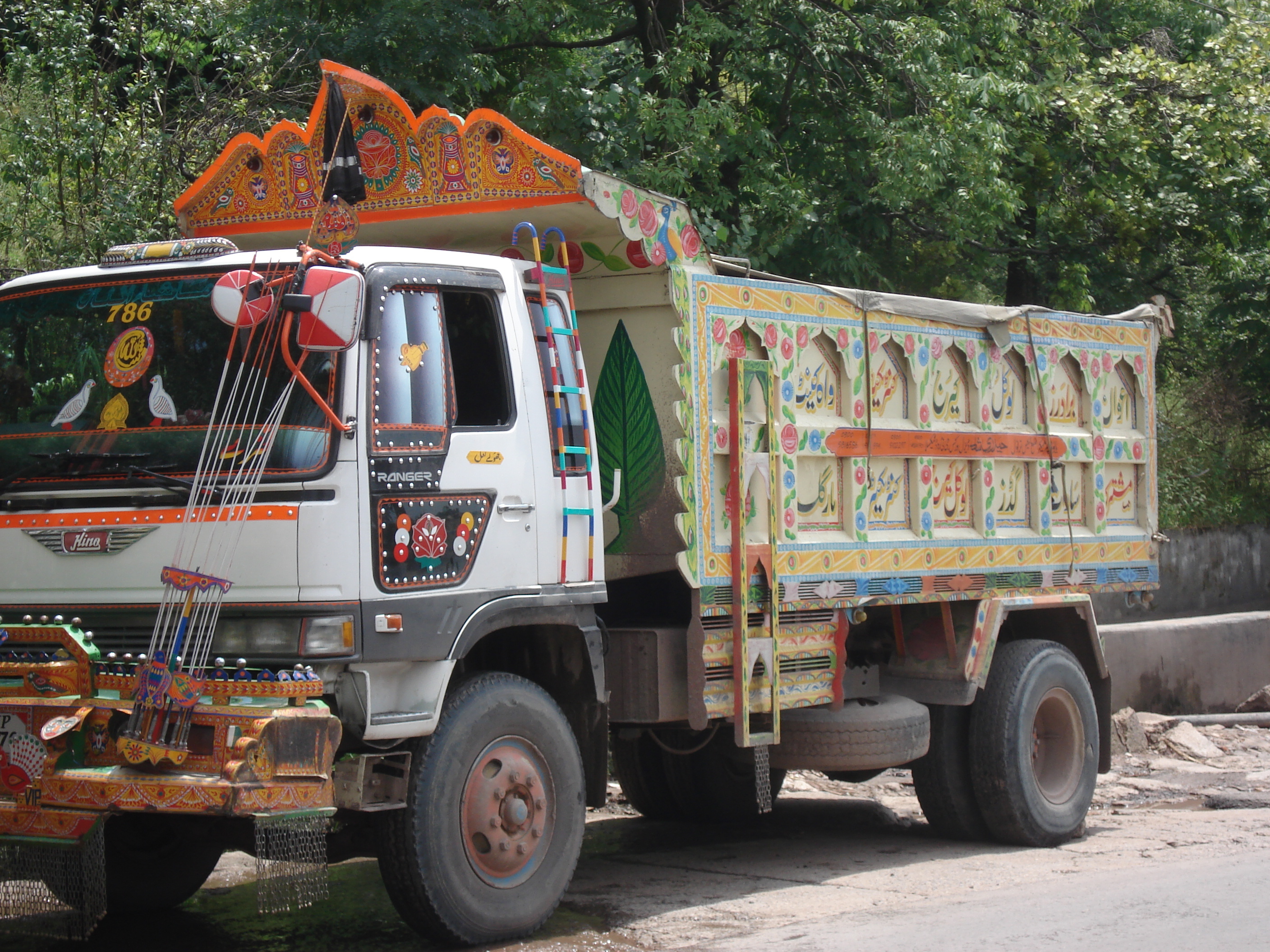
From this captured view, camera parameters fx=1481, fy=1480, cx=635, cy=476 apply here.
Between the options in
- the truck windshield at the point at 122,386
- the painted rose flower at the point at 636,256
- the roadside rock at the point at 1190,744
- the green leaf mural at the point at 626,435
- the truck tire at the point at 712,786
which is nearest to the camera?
the truck windshield at the point at 122,386

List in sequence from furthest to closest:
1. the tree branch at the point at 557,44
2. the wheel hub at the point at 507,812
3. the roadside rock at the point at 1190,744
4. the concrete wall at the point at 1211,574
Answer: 1. the concrete wall at the point at 1211,574
2. the tree branch at the point at 557,44
3. the roadside rock at the point at 1190,744
4. the wheel hub at the point at 507,812

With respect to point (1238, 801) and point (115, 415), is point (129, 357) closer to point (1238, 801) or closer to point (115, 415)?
point (115, 415)

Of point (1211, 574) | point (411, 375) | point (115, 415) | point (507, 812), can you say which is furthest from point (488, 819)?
point (1211, 574)

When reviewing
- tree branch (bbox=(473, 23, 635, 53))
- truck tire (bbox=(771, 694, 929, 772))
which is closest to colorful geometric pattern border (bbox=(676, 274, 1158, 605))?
truck tire (bbox=(771, 694, 929, 772))

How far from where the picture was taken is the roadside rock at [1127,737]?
1138cm

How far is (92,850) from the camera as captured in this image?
197 inches

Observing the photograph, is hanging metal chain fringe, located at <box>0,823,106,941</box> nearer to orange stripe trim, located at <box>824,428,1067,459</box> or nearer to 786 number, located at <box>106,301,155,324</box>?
786 number, located at <box>106,301,155,324</box>

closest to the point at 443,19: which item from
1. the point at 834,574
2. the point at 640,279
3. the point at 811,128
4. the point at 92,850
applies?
the point at 811,128

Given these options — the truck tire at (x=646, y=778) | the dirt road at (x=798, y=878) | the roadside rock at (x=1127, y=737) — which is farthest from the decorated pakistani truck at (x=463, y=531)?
the roadside rock at (x=1127, y=737)

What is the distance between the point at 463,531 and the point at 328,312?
1002mm

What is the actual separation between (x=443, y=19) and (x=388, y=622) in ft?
23.2

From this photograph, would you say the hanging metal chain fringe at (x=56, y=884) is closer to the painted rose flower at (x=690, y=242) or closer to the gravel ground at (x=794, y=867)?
the gravel ground at (x=794, y=867)

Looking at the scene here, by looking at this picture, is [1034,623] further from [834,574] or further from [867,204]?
[867,204]

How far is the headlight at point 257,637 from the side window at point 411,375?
27.5 inches
